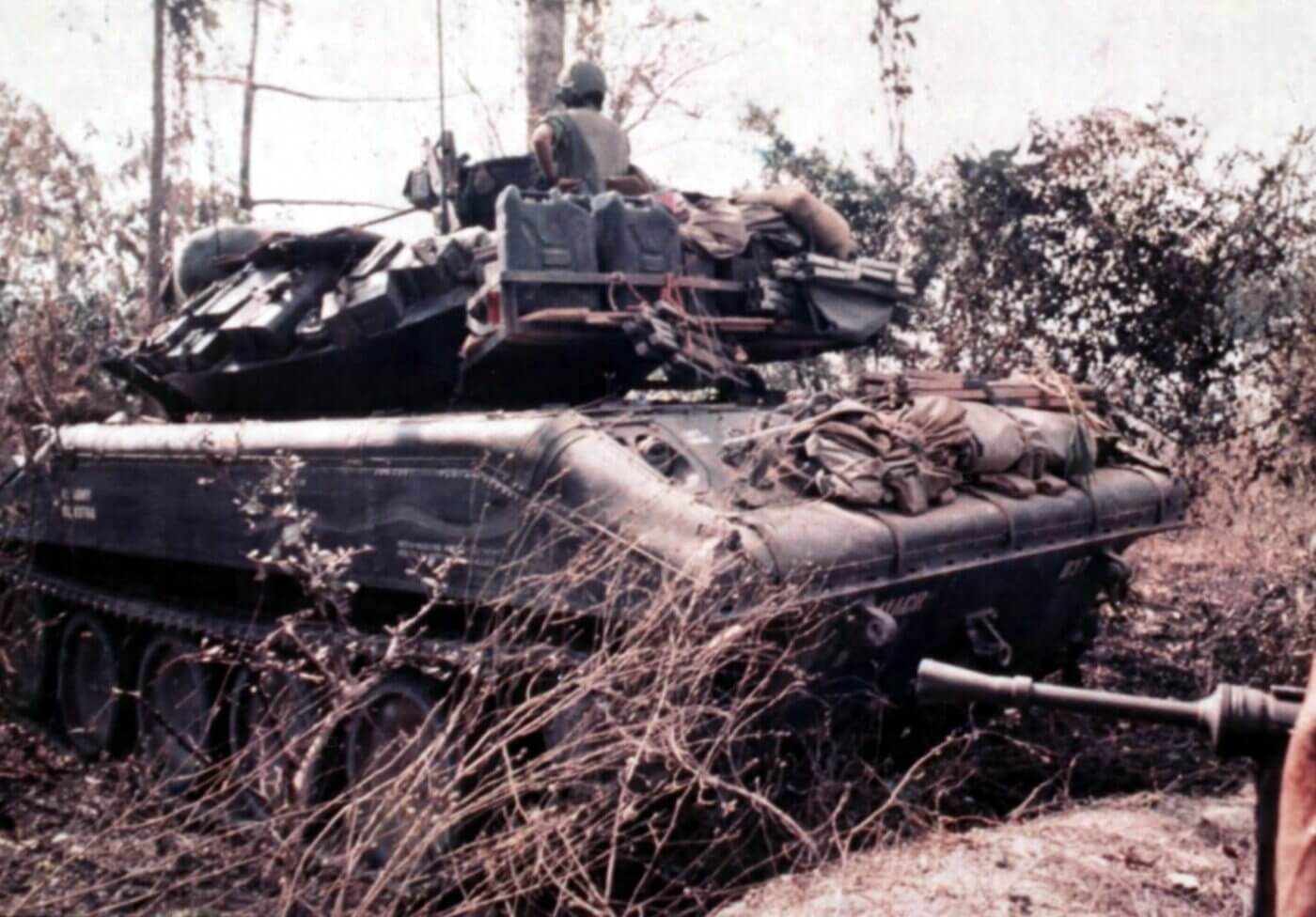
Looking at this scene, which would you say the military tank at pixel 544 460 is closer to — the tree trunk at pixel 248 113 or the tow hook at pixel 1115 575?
the tow hook at pixel 1115 575

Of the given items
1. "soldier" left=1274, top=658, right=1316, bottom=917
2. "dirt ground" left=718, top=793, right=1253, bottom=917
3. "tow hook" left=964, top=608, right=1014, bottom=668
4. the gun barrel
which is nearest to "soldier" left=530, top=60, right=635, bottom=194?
"tow hook" left=964, top=608, right=1014, bottom=668

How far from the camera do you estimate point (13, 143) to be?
352 inches

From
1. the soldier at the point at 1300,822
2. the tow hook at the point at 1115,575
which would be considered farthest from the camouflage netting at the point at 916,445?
the soldier at the point at 1300,822

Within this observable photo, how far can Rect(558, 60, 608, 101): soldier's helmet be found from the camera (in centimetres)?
765

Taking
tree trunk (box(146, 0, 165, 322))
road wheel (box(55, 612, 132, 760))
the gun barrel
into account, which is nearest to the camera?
the gun barrel

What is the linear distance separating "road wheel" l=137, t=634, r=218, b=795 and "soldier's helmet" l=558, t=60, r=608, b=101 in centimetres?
325

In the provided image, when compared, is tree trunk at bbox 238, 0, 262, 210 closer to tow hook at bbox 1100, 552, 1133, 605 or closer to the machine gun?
tow hook at bbox 1100, 552, 1133, 605

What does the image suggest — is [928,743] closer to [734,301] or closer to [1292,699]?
[734,301]

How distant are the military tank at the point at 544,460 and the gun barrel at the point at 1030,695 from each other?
8.86 feet

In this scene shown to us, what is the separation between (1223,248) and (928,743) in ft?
19.4

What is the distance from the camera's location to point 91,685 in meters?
8.58

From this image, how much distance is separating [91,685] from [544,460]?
4.54 metres

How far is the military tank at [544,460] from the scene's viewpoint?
5.24 m

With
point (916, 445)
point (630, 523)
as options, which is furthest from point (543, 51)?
point (630, 523)
